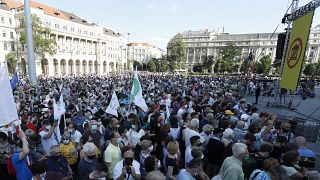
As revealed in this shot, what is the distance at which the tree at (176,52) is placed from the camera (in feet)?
246

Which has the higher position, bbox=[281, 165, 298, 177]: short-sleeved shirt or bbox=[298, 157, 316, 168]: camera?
bbox=[281, 165, 298, 177]: short-sleeved shirt

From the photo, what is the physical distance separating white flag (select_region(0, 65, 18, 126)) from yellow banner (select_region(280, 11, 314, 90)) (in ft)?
30.9

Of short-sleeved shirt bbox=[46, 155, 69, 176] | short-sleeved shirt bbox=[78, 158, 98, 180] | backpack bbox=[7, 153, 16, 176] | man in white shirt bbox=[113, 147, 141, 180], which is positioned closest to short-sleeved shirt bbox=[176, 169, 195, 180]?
man in white shirt bbox=[113, 147, 141, 180]

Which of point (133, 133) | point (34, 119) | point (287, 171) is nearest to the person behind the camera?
point (287, 171)

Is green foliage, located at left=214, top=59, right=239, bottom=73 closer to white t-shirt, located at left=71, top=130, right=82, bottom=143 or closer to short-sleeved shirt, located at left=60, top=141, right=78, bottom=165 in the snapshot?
white t-shirt, located at left=71, top=130, right=82, bottom=143

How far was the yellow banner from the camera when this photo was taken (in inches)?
355

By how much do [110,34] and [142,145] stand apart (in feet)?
319

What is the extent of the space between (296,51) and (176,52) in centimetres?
6670

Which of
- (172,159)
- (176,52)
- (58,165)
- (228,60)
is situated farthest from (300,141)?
(176,52)

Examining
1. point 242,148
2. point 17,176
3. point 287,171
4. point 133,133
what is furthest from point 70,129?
point 287,171

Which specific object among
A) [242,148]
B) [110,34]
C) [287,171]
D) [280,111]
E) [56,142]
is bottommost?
[280,111]

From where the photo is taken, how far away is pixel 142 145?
3.88 metres

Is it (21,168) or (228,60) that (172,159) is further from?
(228,60)

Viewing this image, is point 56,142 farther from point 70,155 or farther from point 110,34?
point 110,34
